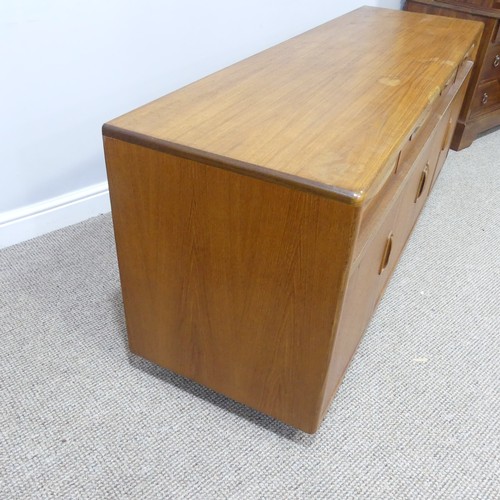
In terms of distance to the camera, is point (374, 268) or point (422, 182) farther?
point (422, 182)

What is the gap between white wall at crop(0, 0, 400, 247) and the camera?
1291 millimetres

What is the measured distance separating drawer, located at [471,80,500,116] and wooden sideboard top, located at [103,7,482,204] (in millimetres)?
790

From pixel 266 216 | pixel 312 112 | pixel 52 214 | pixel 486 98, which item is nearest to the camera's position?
pixel 266 216

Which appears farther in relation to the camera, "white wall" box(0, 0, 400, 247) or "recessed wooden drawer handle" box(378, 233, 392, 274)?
"white wall" box(0, 0, 400, 247)

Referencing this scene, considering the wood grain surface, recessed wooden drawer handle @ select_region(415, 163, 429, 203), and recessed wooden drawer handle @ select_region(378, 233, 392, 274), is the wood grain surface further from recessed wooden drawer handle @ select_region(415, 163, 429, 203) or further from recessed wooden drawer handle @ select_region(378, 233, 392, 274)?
recessed wooden drawer handle @ select_region(415, 163, 429, 203)

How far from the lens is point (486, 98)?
2102mm

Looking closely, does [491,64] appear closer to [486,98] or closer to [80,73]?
[486,98]

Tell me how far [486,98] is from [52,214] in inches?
69.0

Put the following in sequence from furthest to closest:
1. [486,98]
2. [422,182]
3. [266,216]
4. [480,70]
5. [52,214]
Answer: [486,98] < [480,70] < [52,214] < [422,182] < [266,216]

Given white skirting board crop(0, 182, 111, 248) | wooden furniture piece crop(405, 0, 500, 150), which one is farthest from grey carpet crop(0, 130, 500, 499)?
wooden furniture piece crop(405, 0, 500, 150)

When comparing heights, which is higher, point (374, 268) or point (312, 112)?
point (312, 112)

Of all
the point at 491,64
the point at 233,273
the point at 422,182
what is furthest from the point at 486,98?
the point at 233,273

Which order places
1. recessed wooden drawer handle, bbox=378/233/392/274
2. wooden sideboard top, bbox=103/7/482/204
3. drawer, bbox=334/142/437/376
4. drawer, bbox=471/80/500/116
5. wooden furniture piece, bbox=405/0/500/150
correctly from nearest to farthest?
1. wooden sideboard top, bbox=103/7/482/204
2. drawer, bbox=334/142/437/376
3. recessed wooden drawer handle, bbox=378/233/392/274
4. wooden furniture piece, bbox=405/0/500/150
5. drawer, bbox=471/80/500/116

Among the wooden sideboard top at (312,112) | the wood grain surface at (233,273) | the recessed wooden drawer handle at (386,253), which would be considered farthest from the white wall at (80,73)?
the recessed wooden drawer handle at (386,253)
